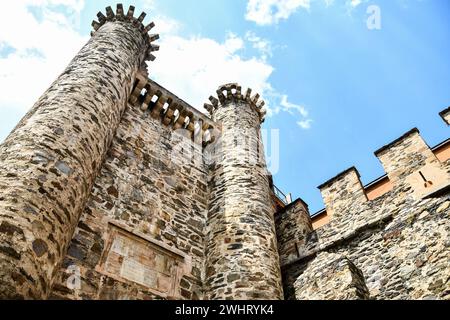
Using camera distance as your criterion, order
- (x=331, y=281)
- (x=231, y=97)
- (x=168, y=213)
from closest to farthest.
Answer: (x=331, y=281)
(x=168, y=213)
(x=231, y=97)

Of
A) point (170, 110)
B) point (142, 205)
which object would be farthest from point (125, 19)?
point (142, 205)

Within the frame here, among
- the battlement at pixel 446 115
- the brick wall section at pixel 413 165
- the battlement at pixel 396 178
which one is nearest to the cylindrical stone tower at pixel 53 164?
the battlement at pixel 396 178

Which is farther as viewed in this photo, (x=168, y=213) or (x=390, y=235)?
(x=168, y=213)

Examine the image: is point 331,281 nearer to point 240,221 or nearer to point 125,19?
point 240,221

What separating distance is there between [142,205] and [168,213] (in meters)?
0.60

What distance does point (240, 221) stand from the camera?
24.6ft

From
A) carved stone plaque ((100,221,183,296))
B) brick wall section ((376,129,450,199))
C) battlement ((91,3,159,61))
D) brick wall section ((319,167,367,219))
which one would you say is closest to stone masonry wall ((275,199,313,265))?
brick wall section ((319,167,367,219))

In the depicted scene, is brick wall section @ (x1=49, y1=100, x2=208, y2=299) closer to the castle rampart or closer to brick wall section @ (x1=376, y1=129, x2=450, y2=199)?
the castle rampart

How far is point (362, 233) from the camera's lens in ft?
23.9

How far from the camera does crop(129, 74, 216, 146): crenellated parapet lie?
32.3ft

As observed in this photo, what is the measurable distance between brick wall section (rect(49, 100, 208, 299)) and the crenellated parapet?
0.99ft
